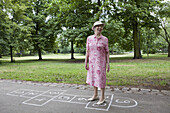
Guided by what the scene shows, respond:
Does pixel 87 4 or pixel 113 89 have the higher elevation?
pixel 87 4

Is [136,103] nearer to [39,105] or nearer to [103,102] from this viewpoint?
[103,102]

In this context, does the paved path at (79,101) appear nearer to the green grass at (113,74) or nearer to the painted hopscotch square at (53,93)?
the painted hopscotch square at (53,93)

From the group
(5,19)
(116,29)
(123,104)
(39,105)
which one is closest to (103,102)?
(123,104)

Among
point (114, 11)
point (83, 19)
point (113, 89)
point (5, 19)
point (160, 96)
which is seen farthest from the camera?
point (114, 11)

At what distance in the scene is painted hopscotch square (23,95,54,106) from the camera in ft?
15.1

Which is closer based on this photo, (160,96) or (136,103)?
(136,103)

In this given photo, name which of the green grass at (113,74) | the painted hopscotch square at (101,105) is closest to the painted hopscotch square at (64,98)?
the painted hopscotch square at (101,105)

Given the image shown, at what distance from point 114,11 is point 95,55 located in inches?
728

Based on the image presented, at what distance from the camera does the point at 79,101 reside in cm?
475

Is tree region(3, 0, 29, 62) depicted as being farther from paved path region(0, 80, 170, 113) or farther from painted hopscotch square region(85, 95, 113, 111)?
painted hopscotch square region(85, 95, 113, 111)

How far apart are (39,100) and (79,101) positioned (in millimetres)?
1345

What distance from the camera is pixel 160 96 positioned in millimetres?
5102

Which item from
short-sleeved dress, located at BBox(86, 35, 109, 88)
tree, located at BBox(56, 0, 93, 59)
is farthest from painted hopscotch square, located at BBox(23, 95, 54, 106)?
tree, located at BBox(56, 0, 93, 59)

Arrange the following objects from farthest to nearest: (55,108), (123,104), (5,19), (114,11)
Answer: (114,11) → (5,19) → (123,104) → (55,108)
